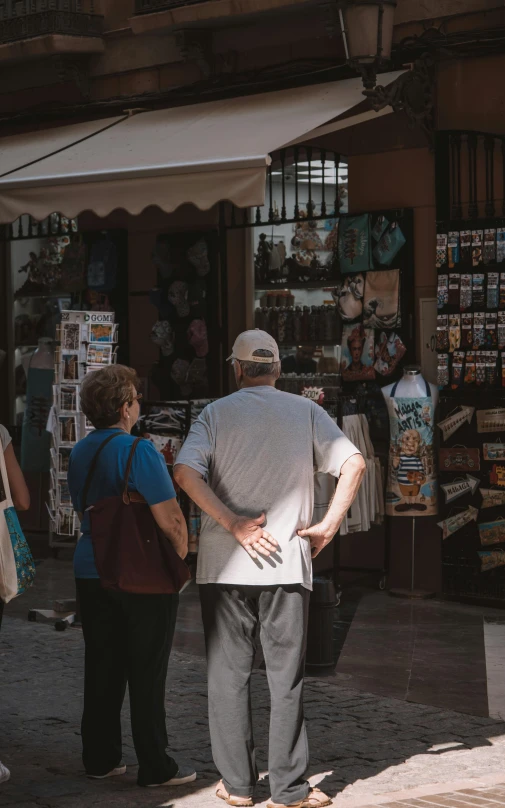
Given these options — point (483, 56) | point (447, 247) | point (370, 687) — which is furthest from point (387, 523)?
point (483, 56)

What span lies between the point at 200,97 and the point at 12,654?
5748 mm

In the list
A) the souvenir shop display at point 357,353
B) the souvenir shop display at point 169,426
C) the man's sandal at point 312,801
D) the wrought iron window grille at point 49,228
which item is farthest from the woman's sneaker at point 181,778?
the wrought iron window grille at point 49,228

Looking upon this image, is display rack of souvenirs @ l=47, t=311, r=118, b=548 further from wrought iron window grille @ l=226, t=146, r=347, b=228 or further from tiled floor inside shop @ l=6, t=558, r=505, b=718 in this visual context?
wrought iron window grille @ l=226, t=146, r=347, b=228

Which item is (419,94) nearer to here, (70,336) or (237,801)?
(70,336)

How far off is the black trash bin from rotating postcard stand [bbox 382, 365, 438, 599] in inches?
94.1

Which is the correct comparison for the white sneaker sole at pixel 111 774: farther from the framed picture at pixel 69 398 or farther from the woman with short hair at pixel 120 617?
the framed picture at pixel 69 398

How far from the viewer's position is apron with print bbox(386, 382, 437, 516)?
9.73 m

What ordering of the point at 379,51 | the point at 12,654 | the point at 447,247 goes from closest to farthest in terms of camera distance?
the point at 12,654 < the point at 379,51 < the point at 447,247

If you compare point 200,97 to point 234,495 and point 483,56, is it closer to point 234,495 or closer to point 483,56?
point 483,56

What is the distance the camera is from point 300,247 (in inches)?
443

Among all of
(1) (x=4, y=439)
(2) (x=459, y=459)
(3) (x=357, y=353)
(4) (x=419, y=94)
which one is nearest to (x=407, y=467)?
(2) (x=459, y=459)

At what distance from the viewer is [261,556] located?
16.5 ft

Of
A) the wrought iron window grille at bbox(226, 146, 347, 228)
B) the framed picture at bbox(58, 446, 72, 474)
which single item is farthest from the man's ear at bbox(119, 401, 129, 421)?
the wrought iron window grille at bbox(226, 146, 347, 228)

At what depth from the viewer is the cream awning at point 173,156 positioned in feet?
28.5
